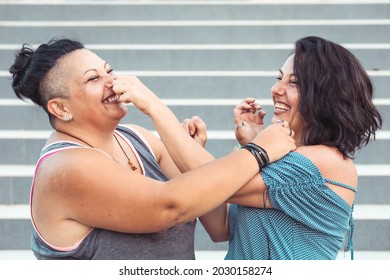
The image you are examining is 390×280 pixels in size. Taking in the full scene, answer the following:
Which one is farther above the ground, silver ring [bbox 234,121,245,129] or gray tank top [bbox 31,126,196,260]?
silver ring [bbox 234,121,245,129]

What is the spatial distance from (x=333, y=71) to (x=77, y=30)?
383 centimetres

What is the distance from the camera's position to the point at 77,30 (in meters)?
5.41

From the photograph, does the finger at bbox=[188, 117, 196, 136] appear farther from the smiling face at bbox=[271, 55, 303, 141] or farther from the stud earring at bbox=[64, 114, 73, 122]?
the stud earring at bbox=[64, 114, 73, 122]

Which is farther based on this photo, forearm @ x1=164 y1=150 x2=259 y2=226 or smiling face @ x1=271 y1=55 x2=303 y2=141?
smiling face @ x1=271 y1=55 x2=303 y2=141

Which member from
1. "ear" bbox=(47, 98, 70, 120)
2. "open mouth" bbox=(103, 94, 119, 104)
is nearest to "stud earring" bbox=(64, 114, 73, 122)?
"ear" bbox=(47, 98, 70, 120)

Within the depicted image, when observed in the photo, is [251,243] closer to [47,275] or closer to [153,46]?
[47,275]

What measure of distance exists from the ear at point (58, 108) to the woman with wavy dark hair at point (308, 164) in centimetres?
18

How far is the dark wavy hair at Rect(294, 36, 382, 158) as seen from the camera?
1877 mm

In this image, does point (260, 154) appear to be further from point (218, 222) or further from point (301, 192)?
point (218, 222)

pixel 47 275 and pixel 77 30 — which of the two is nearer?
pixel 47 275

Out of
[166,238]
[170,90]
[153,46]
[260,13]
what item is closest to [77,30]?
[153,46]

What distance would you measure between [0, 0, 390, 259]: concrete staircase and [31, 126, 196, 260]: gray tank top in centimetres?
163

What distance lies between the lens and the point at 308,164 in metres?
1.83

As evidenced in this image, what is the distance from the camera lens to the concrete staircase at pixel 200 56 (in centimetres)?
379
